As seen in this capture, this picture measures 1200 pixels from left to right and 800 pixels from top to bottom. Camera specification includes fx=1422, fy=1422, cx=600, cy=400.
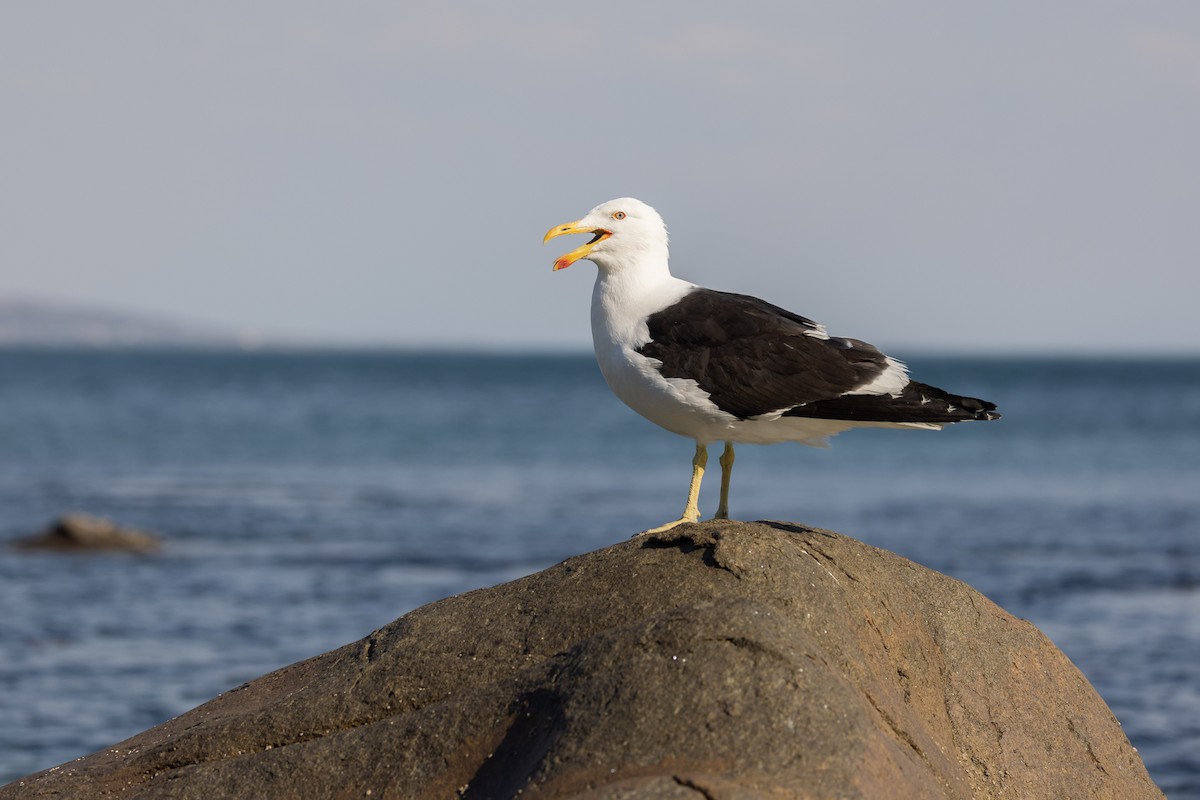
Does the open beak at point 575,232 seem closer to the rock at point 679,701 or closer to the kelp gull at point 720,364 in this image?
the kelp gull at point 720,364

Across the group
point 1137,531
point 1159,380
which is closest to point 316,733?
point 1137,531

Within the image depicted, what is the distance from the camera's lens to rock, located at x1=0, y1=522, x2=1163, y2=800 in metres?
4.21

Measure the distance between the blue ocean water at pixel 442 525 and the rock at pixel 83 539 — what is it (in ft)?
1.47

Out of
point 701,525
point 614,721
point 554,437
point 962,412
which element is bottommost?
point 554,437

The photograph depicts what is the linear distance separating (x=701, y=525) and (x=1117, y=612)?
1095 cm

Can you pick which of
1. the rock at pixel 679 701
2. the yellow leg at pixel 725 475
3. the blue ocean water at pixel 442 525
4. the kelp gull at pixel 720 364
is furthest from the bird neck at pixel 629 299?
the blue ocean water at pixel 442 525

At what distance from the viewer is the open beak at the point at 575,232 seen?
263 inches

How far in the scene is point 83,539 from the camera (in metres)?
19.3

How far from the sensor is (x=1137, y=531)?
22.6 metres

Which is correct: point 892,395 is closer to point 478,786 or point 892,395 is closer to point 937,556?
point 478,786

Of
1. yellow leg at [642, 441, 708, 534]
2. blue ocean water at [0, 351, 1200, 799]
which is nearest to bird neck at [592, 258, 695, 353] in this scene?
yellow leg at [642, 441, 708, 534]

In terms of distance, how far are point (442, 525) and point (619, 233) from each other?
1655 cm

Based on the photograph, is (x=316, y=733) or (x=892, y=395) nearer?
(x=316, y=733)

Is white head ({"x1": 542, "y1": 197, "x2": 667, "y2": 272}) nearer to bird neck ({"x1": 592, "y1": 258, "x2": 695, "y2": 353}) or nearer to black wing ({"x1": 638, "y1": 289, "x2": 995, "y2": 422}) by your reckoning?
bird neck ({"x1": 592, "y1": 258, "x2": 695, "y2": 353})
